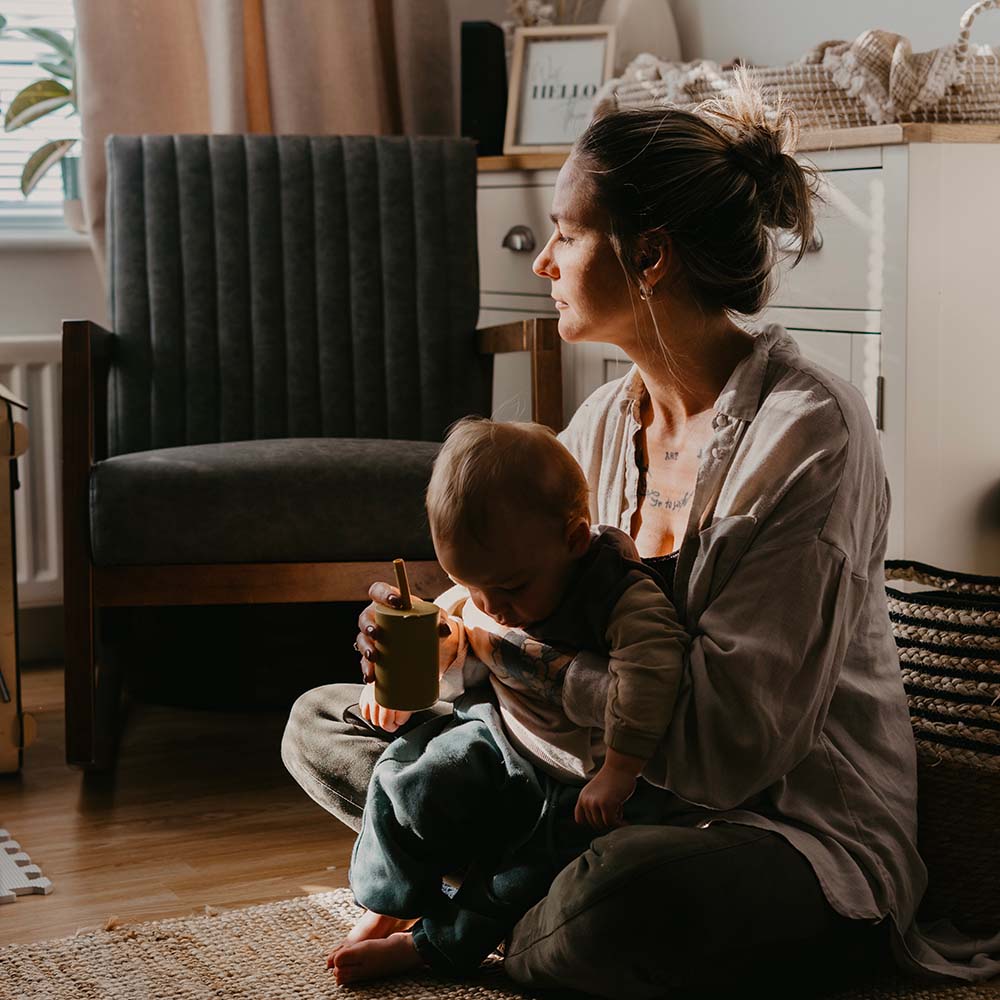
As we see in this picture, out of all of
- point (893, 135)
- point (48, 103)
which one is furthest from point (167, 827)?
point (48, 103)

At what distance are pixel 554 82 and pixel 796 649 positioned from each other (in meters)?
1.82

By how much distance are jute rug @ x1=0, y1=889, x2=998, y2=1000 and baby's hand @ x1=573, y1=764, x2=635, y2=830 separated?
22cm

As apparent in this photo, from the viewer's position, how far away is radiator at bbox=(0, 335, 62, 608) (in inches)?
106

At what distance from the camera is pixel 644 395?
61.4 inches

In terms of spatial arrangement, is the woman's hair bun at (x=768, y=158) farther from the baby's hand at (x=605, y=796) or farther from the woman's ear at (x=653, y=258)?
the baby's hand at (x=605, y=796)

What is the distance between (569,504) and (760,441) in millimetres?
186

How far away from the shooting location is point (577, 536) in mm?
1320

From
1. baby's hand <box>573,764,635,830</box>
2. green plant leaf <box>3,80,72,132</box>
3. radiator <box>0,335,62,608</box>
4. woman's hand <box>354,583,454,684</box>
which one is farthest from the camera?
green plant leaf <box>3,80,72,132</box>

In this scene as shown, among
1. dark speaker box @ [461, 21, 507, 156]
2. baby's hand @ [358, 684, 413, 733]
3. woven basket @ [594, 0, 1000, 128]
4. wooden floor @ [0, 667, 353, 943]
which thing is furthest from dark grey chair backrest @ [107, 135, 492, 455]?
baby's hand @ [358, 684, 413, 733]

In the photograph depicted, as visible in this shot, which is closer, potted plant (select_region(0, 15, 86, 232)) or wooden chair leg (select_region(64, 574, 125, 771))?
wooden chair leg (select_region(64, 574, 125, 771))

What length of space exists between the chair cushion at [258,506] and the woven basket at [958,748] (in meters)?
0.82

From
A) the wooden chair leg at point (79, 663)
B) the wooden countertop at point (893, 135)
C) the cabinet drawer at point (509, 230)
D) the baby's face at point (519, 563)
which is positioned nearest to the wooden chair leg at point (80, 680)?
the wooden chair leg at point (79, 663)

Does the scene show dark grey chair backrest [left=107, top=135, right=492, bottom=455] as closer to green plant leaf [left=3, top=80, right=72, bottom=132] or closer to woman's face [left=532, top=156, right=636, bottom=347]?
green plant leaf [left=3, top=80, right=72, bottom=132]

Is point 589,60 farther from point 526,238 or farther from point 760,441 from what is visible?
point 760,441
